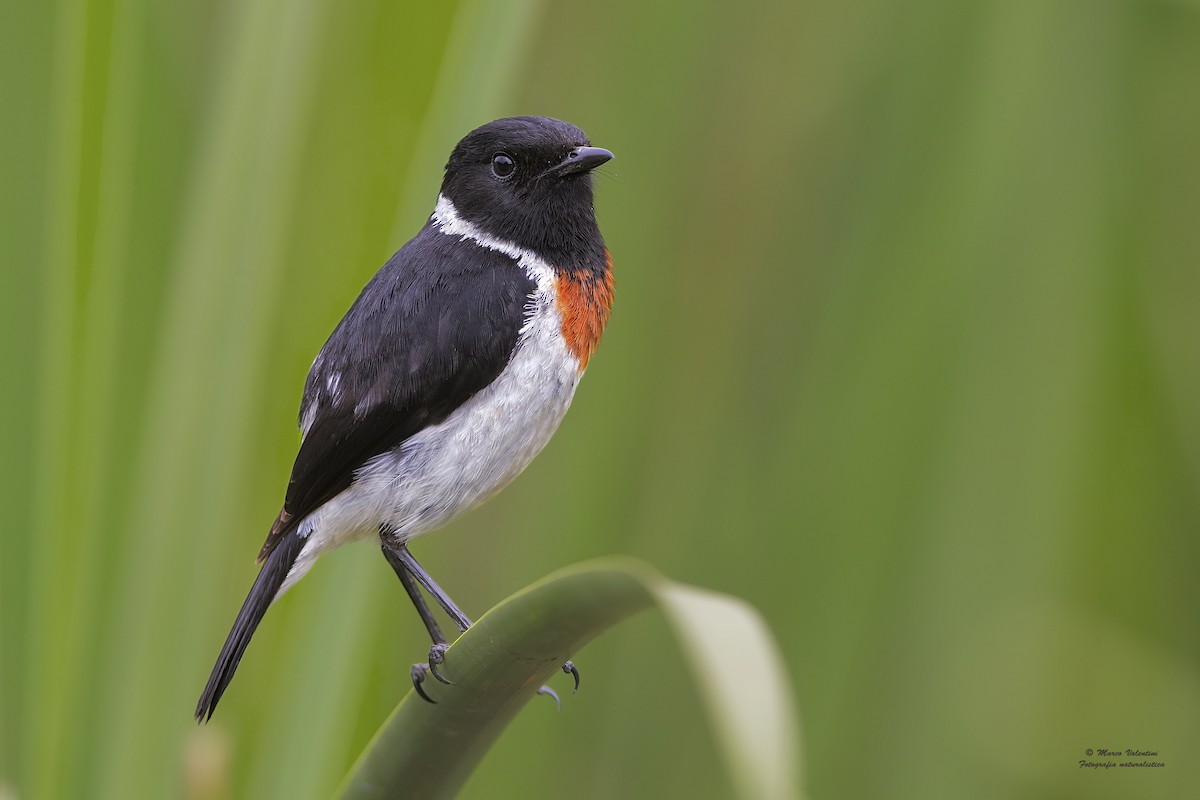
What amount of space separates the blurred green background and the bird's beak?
6.1 inches

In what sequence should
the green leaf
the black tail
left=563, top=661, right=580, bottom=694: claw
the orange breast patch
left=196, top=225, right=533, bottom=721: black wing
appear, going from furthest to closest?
1. left=563, top=661, right=580, bottom=694: claw
2. the orange breast patch
3. left=196, top=225, right=533, bottom=721: black wing
4. the black tail
5. the green leaf

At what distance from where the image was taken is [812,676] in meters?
2.01

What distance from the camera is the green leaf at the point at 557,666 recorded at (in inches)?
26.1

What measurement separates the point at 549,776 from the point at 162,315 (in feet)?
3.29

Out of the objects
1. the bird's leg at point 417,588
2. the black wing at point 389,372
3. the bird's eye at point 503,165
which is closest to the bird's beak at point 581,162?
the bird's eye at point 503,165

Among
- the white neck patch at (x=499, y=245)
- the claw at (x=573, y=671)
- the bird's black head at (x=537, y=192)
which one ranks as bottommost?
the claw at (x=573, y=671)

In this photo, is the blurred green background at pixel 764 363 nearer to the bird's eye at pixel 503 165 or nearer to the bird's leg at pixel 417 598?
the bird's leg at pixel 417 598

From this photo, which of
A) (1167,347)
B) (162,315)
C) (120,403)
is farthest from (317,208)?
(1167,347)

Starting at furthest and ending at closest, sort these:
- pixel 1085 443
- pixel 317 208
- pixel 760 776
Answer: pixel 1085 443 → pixel 317 208 → pixel 760 776

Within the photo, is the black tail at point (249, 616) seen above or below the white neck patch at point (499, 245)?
below

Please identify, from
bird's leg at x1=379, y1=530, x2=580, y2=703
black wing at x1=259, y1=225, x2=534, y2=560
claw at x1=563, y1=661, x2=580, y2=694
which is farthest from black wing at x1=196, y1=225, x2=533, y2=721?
claw at x1=563, y1=661, x2=580, y2=694

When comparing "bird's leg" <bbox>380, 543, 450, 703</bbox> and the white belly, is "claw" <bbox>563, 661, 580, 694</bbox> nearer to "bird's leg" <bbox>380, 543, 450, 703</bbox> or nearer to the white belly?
"bird's leg" <bbox>380, 543, 450, 703</bbox>

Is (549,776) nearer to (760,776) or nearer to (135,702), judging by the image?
(135,702)

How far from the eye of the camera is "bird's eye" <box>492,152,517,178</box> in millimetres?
1945
